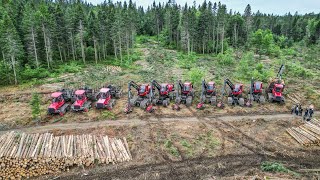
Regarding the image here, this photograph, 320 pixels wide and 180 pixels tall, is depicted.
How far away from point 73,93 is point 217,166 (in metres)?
21.0

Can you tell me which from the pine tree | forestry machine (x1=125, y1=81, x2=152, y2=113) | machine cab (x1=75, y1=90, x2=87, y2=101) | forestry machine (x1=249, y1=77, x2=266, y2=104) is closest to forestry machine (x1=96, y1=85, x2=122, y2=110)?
machine cab (x1=75, y1=90, x2=87, y2=101)

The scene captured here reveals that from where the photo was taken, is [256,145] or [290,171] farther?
[256,145]

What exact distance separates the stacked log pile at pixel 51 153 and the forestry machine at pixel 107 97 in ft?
25.2

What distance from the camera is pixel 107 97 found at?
103ft

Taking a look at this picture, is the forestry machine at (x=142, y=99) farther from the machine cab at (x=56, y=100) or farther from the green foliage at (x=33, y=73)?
the green foliage at (x=33, y=73)

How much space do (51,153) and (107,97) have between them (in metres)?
12.5

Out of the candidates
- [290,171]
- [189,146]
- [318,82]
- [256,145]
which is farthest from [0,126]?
[318,82]

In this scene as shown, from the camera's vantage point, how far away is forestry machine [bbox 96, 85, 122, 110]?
1179 inches

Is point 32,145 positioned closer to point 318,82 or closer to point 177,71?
point 177,71

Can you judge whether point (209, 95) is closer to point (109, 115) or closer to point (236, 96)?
point (236, 96)

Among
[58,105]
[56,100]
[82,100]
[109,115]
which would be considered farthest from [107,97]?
[56,100]

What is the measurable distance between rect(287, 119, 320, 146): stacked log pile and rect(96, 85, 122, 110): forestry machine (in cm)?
1941

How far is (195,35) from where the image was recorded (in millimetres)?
66938

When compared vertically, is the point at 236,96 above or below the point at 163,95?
below
